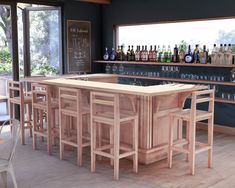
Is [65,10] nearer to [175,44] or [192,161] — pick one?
[175,44]

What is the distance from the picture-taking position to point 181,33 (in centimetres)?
626

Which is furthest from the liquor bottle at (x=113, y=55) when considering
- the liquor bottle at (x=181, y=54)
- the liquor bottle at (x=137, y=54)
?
the liquor bottle at (x=181, y=54)

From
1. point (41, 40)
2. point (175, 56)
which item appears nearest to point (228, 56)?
point (175, 56)

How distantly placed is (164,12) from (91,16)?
173cm

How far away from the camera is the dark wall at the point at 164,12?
5.54 metres

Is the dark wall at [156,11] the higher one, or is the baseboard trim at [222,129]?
the dark wall at [156,11]

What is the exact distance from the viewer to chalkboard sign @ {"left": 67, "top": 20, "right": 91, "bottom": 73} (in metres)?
6.89

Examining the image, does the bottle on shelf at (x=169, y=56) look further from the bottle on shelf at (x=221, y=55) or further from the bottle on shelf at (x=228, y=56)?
the bottle on shelf at (x=228, y=56)

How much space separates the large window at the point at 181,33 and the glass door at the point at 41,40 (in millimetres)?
1373

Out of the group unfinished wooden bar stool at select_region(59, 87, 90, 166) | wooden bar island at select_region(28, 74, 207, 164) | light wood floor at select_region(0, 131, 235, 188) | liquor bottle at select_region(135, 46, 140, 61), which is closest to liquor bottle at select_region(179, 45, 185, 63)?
liquor bottle at select_region(135, 46, 140, 61)

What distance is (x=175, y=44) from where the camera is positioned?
20.7 feet

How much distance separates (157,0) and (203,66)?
1.63 meters

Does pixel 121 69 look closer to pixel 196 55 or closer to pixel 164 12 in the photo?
pixel 164 12

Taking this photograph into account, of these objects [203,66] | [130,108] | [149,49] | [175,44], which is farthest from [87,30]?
[130,108]
